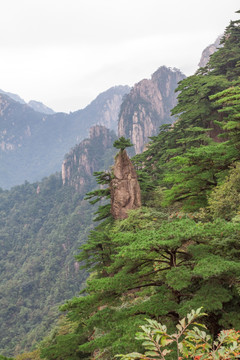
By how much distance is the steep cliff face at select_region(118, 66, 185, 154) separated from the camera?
15175 centimetres

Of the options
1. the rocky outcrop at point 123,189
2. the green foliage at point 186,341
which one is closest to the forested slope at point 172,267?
the rocky outcrop at point 123,189

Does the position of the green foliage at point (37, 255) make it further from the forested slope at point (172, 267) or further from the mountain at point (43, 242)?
the forested slope at point (172, 267)

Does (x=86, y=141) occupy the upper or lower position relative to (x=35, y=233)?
upper

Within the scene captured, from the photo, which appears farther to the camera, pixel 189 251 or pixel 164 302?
pixel 189 251

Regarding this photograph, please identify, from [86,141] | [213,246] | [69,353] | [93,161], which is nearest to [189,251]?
[213,246]

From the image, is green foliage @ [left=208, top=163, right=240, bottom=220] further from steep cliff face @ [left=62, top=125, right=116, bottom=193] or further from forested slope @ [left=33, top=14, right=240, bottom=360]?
steep cliff face @ [left=62, top=125, right=116, bottom=193]

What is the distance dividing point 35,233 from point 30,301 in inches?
2038

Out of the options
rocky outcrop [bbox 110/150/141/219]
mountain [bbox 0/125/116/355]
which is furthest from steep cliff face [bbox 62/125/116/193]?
rocky outcrop [bbox 110/150/141/219]

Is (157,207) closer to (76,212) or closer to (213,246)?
(213,246)

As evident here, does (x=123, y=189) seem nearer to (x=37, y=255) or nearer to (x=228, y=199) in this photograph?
(x=228, y=199)

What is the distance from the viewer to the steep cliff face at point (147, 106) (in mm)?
151750

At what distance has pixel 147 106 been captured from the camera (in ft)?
533

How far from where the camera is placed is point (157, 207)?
18062mm

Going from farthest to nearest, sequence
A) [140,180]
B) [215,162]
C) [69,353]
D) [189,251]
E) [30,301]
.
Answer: [30,301] < [140,180] < [215,162] < [69,353] < [189,251]
